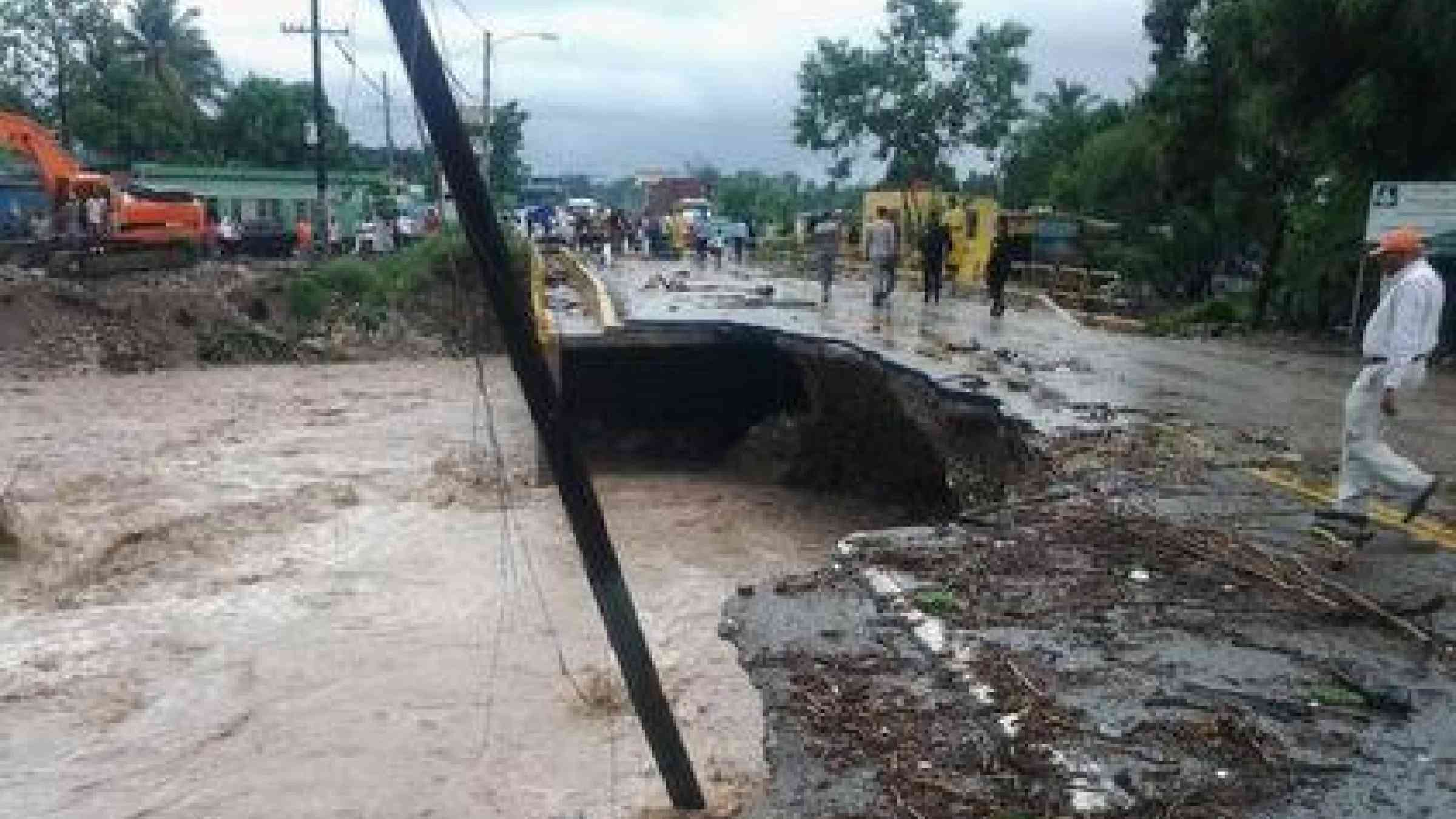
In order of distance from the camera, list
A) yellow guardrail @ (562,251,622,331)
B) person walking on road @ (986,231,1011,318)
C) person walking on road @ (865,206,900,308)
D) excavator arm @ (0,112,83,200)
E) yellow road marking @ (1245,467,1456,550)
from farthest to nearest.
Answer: excavator arm @ (0,112,83,200)
person walking on road @ (986,231,1011,318)
person walking on road @ (865,206,900,308)
yellow guardrail @ (562,251,622,331)
yellow road marking @ (1245,467,1456,550)

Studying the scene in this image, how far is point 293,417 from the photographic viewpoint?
26734 mm

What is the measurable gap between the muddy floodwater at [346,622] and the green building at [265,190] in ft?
108

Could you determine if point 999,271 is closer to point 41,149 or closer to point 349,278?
point 349,278

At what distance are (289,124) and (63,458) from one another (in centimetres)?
5189

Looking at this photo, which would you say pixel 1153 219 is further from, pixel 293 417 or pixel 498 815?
pixel 498 815

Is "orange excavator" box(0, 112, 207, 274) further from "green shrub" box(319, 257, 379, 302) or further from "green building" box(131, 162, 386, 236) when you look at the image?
"green building" box(131, 162, 386, 236)

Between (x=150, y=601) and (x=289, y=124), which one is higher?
(x=289, y=124)

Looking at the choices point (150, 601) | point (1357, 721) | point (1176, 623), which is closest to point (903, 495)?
point (150, 601)

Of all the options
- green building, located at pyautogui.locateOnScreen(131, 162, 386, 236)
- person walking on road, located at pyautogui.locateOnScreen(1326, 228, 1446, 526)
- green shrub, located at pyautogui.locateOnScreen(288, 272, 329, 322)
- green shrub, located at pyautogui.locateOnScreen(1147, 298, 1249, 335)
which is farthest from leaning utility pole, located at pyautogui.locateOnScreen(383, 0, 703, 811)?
green building, located at pyautogui.locateOnScreen(131, 162, 386, 236)

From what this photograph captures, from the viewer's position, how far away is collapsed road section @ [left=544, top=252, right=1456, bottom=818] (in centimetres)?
550

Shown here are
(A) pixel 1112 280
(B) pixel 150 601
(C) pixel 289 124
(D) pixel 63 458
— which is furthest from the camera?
(C) pixel 289 124

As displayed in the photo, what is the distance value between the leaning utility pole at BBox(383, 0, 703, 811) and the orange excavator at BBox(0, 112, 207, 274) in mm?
30171

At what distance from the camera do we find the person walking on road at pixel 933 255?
2755cm

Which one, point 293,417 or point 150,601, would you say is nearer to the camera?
point 150,601
